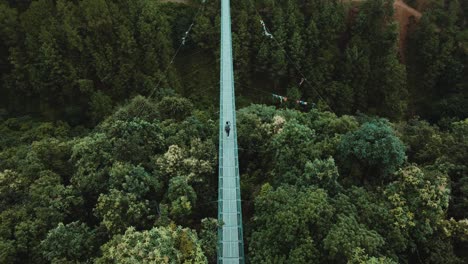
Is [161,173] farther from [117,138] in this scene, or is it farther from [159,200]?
[117,138]

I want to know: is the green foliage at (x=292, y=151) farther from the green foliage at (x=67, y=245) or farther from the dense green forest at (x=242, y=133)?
the green foliage at (x=67, y=245)

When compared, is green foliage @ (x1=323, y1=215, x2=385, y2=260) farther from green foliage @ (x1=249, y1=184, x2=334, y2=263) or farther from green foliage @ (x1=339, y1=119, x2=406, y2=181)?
green foliage @ (x1=339, y1=119, x2=406, y2=181)

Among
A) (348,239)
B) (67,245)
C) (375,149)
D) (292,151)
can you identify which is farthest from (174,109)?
(348,239)

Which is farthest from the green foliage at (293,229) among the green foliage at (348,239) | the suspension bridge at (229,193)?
the suspension bridge at (229,193)

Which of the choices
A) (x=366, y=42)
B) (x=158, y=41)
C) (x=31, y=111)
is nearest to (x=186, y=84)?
(x=158, y=41)

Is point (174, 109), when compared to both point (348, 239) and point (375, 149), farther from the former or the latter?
point (348, 239)

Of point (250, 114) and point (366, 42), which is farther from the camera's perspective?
point (366, 42)

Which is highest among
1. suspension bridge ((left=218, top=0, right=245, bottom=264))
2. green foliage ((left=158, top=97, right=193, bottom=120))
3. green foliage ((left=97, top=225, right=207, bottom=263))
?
green foliage ((left=158, top=97, right=193, bottom=120))

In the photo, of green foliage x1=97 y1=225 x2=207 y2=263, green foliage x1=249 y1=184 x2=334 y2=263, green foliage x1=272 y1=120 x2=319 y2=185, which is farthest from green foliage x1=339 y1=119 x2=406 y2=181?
green foliage x1=97 y1=225 x2=207 y2=263
